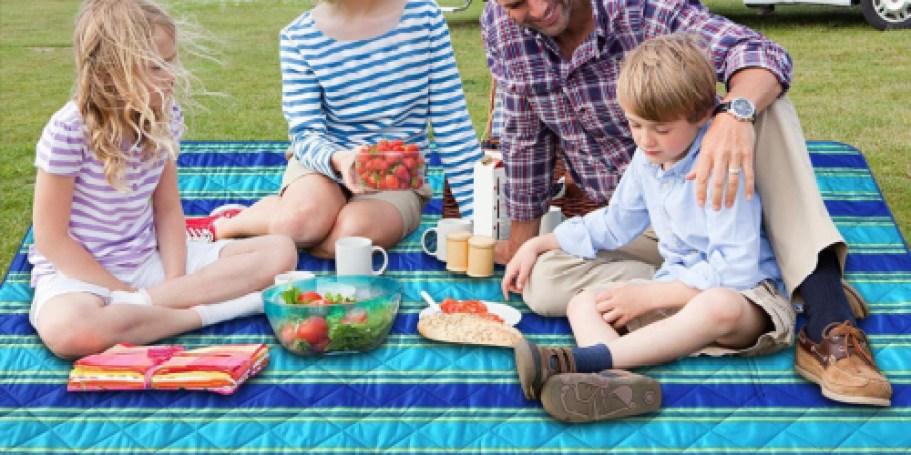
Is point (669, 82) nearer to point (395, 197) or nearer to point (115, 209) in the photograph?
point (395, 197)

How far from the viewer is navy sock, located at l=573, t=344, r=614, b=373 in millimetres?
2484

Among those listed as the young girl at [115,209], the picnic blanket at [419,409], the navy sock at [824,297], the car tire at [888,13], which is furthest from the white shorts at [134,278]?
the car tire at [888,13]

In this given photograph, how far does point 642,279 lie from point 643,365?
384 millimetres

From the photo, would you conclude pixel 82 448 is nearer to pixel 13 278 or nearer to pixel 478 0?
pixel 13 278

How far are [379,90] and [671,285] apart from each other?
49.5 inches

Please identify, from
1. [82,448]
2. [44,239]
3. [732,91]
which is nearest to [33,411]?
[82,448]

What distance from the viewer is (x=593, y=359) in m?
2.50

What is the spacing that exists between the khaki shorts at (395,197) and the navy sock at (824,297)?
135 centimetres

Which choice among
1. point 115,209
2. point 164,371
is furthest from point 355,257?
point 164,371

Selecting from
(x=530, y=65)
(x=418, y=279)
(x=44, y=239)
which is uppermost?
(x=530, y=65)

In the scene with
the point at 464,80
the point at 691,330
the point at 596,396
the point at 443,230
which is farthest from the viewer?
the point at 464,80

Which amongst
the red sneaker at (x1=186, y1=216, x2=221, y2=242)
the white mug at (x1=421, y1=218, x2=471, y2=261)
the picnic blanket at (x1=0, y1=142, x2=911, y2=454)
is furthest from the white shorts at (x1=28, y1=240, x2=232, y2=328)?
the white mug at (x1=421, y1=218, x2=471, y2=261)

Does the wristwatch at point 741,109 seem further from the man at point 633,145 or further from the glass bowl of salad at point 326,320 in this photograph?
the glass bowl of salad at point 326,320

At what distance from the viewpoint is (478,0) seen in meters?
14.6
